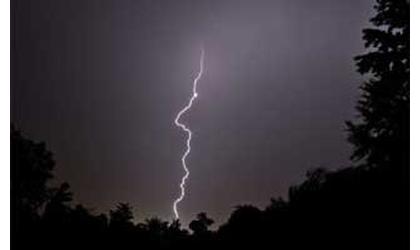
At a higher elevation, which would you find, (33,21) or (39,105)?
(33,21)

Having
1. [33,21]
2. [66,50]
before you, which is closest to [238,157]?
[66,50]

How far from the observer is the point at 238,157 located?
7.93 feet

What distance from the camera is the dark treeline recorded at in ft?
7.55

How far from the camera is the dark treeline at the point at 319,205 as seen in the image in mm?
2301

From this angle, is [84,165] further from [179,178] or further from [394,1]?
[394,1]

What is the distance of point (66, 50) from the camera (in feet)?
8.13

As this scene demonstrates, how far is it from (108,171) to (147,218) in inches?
9.0

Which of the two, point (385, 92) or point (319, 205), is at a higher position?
point (385, 92)

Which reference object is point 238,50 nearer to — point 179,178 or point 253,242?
point 179,178

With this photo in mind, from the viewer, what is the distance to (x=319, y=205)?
7.57ft

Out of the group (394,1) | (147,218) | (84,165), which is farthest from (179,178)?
(394,1)

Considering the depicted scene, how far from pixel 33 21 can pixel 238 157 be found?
91 cm
